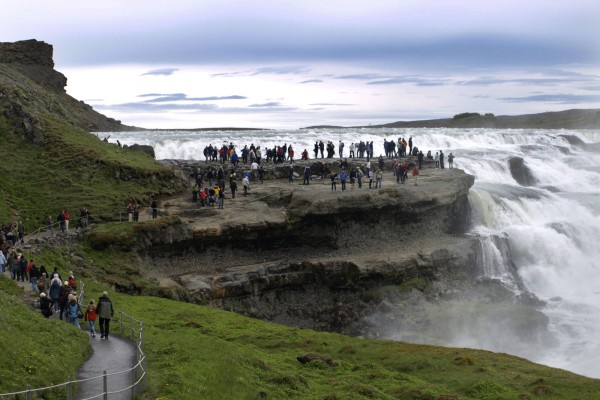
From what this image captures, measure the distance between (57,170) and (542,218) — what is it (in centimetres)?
3893

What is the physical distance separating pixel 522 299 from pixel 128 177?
27.7m

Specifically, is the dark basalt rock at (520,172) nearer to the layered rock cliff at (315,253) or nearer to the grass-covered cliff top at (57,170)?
the layered rock cliff at (315,253)

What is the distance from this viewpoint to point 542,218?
6456cm

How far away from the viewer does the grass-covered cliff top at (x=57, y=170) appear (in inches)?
1879

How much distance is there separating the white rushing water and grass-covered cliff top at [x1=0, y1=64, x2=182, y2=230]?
1845 cm

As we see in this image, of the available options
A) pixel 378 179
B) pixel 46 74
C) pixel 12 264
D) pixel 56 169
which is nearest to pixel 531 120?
pixel 46 74

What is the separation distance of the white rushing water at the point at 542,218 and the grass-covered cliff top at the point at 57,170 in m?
18.5

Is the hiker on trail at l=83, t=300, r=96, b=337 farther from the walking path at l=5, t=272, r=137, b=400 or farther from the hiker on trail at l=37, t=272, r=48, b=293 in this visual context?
the hiker on trail at l=37, t=272, r=48, b=293

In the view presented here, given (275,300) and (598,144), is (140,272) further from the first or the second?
(598,144)

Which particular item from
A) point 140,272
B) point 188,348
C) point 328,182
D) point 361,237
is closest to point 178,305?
point 140,272

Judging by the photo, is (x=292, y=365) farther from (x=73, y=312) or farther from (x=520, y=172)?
(x=520, y=172)

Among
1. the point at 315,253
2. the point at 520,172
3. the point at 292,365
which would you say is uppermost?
the point at 520,172

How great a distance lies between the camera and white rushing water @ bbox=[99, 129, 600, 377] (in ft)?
147

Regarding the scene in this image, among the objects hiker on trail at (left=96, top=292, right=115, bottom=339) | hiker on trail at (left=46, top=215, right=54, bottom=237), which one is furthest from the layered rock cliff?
hiker on trail at (left=96, top=292, right=115, bottom=339)
